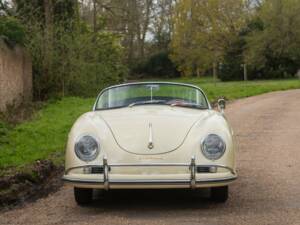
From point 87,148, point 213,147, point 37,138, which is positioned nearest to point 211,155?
point 213,147

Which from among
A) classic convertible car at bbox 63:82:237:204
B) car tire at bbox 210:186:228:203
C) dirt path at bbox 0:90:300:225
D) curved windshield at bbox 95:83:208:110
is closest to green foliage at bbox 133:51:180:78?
dirt path at bbox 0:90:300:225

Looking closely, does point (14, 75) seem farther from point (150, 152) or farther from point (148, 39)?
point (148, 39)

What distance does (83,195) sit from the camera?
6375 mm

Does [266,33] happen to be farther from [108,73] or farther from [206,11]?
[108,73]

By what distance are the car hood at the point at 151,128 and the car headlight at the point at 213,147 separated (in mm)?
222

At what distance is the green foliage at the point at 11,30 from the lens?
54.9 ft

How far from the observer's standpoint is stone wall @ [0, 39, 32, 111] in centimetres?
1489

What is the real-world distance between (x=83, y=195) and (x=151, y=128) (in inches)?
40.8

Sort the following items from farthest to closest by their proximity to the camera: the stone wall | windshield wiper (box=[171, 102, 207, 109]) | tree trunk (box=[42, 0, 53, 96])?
tree trunk (box=[42, 0, 53, 96]) → the stone wall → windshield wiper (box=[171, 102, 207, 109])

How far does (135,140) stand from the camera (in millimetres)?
6055

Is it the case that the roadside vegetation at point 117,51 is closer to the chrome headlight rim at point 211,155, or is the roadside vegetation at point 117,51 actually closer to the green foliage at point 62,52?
the green foliage at point 62,52

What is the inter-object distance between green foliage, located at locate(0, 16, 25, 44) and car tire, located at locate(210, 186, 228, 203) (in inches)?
449

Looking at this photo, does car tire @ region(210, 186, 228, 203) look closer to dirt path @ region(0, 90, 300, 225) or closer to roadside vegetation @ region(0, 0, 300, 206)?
dirt path @ region(0, 90, 300, 225)

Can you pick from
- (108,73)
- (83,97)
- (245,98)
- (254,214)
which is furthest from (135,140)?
(245,98)
